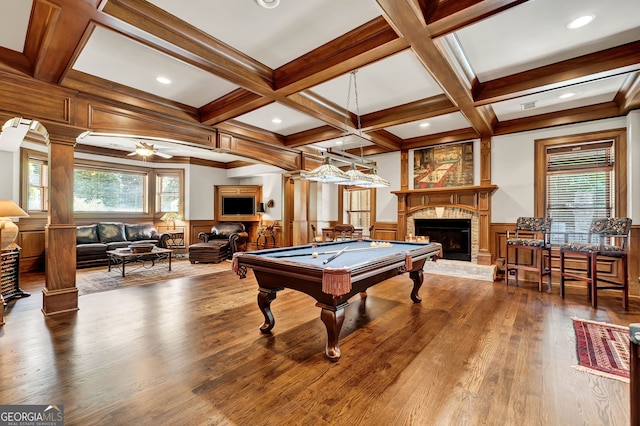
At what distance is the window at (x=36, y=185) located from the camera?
240 inches

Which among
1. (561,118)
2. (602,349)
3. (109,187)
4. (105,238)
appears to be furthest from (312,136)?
(109,187)

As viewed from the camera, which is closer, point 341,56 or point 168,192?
point 341,56

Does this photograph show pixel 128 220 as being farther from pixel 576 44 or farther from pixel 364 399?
pixel 576 44

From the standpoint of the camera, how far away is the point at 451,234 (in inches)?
251

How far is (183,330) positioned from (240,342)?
724 mm

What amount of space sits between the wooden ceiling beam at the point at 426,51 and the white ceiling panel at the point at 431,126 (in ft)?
2.53

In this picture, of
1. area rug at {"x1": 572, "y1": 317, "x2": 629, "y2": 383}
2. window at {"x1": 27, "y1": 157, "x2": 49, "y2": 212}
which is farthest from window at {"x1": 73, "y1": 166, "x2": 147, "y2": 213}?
area rug at {"x1": 572, "y1": 317, "x2": 629, "y2": 383}

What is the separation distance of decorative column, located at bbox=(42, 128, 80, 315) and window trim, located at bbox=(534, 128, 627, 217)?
7.29 m

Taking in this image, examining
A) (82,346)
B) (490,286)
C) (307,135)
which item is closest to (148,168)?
(307,135)

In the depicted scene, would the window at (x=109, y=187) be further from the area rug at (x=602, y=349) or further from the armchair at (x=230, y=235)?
the area rug at (x=602, y=349)

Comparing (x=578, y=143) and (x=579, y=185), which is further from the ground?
(x=578, y=143)

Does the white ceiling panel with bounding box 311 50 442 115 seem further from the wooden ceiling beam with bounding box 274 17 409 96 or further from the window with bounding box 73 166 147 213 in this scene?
the window with bounding box 73 166 147 213

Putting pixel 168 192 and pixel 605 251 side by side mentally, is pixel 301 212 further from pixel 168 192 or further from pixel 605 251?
pixel 605 251

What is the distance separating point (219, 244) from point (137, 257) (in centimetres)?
179
